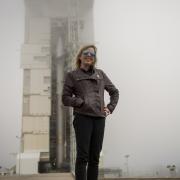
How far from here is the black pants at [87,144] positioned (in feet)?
4.73

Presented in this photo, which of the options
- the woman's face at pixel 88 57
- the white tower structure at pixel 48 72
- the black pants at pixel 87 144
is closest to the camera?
the black pants at pixel 87 144

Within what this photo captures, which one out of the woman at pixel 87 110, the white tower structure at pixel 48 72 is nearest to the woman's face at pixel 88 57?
the woman at pixel 87 110

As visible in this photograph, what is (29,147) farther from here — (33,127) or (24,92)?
(24,92)

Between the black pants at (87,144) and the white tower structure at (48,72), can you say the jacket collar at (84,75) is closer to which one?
the black pants at (87,144)

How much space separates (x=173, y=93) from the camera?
12.0 ft

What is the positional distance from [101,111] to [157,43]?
241 cm

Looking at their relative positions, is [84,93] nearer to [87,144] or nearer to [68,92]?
[68,92]

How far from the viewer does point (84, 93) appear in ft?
4.95

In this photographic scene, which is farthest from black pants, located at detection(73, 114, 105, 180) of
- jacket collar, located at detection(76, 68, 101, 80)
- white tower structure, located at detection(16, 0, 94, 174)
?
white tower structure, located at detection(16, 0, 94, 174)

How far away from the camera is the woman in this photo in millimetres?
1447

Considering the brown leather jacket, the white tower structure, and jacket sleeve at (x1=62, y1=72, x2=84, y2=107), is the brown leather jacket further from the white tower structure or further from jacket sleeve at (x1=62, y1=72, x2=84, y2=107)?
the white tower structure

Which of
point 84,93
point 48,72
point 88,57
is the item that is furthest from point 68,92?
point 48,72

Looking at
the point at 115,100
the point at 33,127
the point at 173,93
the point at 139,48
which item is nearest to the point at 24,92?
the point at 33,127

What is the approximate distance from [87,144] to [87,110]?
0.15m
